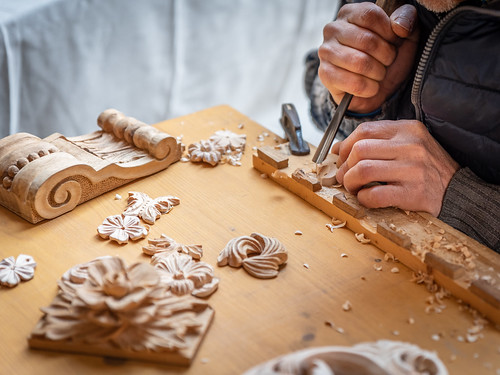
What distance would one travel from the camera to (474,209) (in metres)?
1.10

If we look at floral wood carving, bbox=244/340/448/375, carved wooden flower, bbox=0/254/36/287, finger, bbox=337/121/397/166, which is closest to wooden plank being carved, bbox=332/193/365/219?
finger, bbox=337/121/397/166

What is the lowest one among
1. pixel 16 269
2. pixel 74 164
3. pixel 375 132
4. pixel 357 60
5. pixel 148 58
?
pixel 148 58

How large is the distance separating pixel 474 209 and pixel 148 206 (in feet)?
2.32

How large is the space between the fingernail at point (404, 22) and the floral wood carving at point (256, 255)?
1.96 feet

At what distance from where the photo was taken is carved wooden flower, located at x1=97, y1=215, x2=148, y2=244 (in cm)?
108

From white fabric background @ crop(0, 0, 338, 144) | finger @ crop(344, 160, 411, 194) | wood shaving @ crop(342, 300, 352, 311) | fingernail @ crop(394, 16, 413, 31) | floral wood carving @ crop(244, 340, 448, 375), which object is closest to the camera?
floral wood carving @ crop(244, 340, 448, 375)

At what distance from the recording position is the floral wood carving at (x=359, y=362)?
72cm

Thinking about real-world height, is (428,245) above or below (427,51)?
below

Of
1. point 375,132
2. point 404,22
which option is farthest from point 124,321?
point 404,22

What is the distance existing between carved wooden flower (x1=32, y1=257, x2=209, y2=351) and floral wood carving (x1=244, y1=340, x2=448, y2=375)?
0.16 metres

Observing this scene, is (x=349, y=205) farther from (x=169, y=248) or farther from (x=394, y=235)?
(x=169, y=248)

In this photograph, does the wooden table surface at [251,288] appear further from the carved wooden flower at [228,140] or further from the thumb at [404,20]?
the thumb at [404,20]

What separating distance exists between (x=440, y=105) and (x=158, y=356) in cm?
83

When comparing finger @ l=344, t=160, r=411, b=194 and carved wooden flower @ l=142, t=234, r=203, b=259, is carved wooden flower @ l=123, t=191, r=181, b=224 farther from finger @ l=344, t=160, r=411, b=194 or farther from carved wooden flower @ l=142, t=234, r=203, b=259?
finger @ l=344, t=160, r=411, b=194
